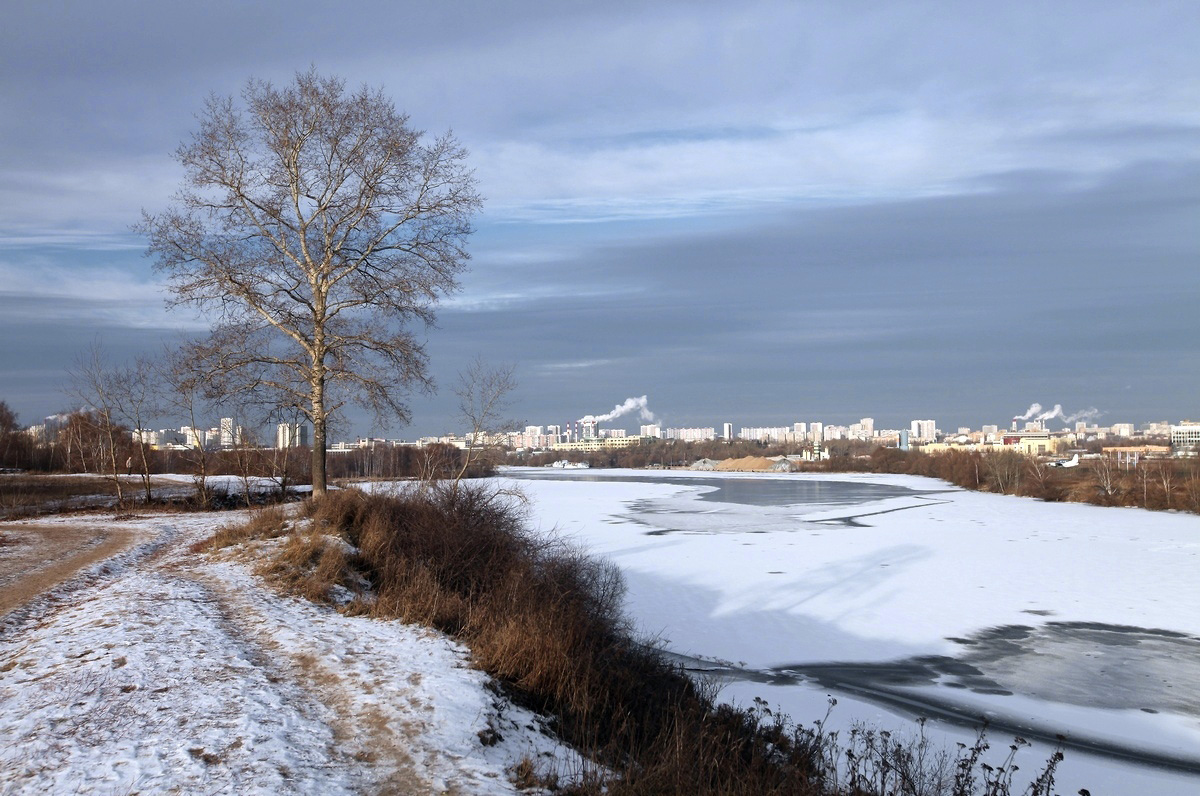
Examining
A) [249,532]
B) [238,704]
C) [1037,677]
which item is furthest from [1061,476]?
[238,704]

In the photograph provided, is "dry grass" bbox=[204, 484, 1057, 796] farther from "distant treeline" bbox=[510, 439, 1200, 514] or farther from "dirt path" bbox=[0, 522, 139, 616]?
"distant treeline" bbox=[510, 439, 1200, 514]

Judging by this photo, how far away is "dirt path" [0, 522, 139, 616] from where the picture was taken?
30.8 feet

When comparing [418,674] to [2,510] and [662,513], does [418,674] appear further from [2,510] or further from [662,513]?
[662,513]

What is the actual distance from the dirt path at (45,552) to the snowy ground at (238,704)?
713 mm

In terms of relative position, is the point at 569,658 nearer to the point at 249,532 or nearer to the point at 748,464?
the point at 249,532

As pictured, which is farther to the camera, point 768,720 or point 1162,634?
point 1162,634

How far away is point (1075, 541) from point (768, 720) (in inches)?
945

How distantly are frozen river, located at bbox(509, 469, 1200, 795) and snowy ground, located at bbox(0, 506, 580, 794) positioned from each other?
4879 mm

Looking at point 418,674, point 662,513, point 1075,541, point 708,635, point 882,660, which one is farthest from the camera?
point 662,513

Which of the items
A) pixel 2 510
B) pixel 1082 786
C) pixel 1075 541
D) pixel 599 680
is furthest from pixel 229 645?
pixel 1075 541

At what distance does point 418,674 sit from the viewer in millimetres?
7047

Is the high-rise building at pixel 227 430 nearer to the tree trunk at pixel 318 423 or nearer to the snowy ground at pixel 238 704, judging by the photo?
the tree trunk at pixel 318 423

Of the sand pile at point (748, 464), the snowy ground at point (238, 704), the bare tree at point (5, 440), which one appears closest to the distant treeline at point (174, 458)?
the bare tree at point (5, 440)

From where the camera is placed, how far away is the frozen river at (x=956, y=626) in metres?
9.98
